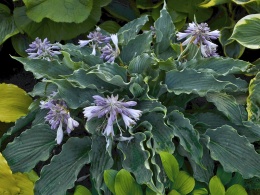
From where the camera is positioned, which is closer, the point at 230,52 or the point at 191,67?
the point at 191,67

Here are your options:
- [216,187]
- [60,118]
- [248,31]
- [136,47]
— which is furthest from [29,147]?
[248,31]

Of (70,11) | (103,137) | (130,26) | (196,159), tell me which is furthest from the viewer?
(70,11)

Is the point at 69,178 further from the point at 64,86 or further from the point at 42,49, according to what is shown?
the point at 42,49

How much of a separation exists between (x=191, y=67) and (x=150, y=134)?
340 mm

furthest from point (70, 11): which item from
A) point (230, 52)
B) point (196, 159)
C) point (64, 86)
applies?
point (196, 159)

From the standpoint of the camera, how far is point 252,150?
172 cm

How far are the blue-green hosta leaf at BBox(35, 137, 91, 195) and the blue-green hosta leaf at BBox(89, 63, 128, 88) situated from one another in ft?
0.88

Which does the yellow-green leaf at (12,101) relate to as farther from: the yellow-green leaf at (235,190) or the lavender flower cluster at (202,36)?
the yellow-green leaf at (235,190)

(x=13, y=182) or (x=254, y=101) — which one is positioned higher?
(x=254, y=101)

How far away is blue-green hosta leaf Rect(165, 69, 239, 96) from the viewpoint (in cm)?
172

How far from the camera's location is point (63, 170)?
1.75 meters

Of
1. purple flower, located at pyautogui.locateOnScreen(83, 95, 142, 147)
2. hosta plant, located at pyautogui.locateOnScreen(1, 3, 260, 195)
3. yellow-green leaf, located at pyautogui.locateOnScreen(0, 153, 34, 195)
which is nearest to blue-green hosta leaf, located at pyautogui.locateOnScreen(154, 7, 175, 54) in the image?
hosta plant, located at pyautogui.locateOnScreen(1, 3, 260, 195)

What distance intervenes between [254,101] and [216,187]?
1.49ft

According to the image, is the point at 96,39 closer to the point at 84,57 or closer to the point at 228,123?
the point at 84,57
